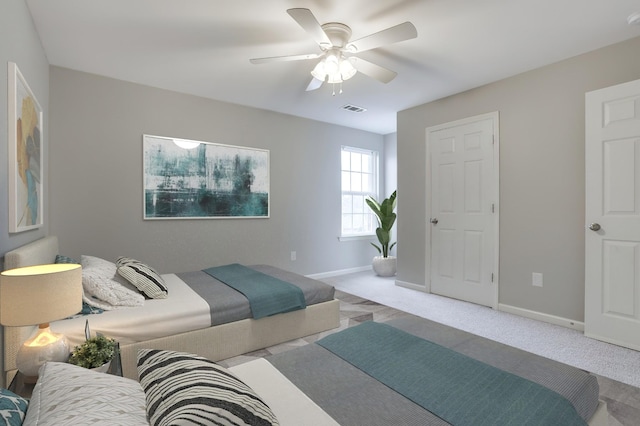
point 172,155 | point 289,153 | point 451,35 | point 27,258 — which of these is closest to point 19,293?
point 27,258

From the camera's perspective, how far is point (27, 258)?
1598mm

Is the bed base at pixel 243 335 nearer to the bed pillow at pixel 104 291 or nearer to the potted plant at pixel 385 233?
the bed pillow at pixel 104 291

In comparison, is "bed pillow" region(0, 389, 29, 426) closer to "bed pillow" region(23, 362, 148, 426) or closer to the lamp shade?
"bed pillow" region(23, 362, 148, 426)

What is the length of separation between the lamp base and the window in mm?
4194

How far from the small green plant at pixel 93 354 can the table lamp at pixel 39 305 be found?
7 cm

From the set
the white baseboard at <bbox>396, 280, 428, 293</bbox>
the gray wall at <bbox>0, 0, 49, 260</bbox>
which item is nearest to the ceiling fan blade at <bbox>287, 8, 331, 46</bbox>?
the gray wall at <bbox>0, 0, 49, 260</bbox>

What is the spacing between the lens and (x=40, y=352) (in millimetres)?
1320

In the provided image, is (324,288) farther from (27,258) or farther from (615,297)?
(615,297)

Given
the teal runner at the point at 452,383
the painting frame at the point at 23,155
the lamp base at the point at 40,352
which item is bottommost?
the teal runner at the point at 452,383

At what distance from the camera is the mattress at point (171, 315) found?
1887 millimetres

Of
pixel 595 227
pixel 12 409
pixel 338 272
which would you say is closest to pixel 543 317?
pixel 595 227

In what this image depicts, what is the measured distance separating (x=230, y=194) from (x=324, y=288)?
1.95 m

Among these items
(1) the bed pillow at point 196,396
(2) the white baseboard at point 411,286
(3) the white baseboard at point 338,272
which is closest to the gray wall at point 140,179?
(3) the white baseboard at point 338,272

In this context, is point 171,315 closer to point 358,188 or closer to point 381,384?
point 381,384
